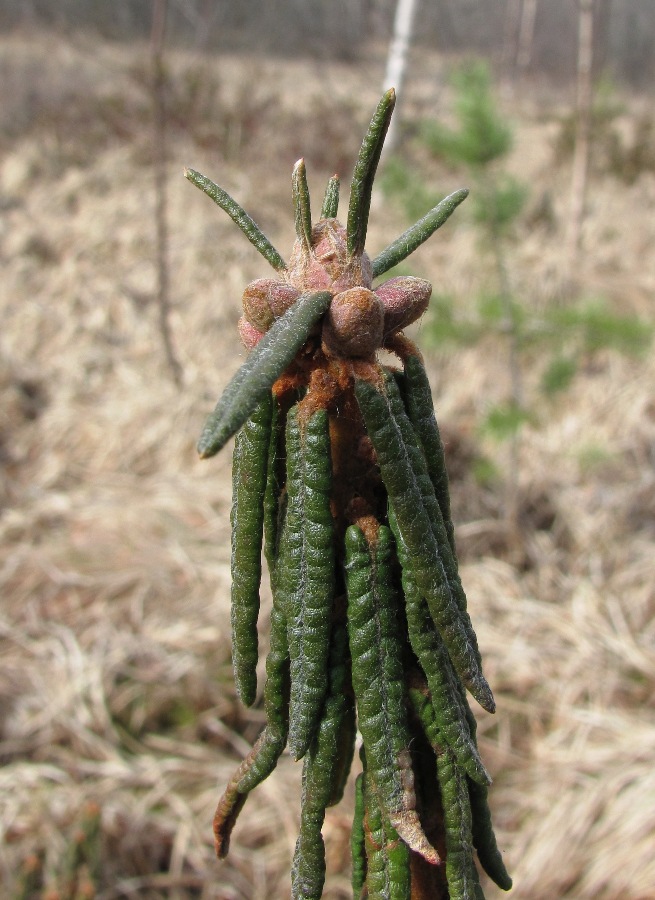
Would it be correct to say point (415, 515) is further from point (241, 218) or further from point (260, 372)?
point (241, 218)

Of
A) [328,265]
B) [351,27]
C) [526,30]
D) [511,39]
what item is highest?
[351,27]

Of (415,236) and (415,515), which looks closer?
(415,515)

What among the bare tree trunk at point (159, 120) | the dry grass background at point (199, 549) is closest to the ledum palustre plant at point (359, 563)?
the dry grass background at point (199, 549)

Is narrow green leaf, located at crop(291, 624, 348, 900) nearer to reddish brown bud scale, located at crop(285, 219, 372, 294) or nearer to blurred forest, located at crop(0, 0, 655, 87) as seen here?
reddish brown bud scale, located at crop(285, 219, 372, 294)

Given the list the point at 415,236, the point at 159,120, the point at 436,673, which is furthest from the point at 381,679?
the point at 159,120

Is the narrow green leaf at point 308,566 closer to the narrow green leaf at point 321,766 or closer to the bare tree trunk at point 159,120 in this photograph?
the narrow green leaf at point 321,766

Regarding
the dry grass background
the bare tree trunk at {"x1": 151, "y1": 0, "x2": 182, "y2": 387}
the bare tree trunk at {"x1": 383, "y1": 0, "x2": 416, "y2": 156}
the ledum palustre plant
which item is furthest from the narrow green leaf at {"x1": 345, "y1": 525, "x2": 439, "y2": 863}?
the bare tree trunk at {"x1": 383, "y1": 0, "x2": 416, "y2": 156}
